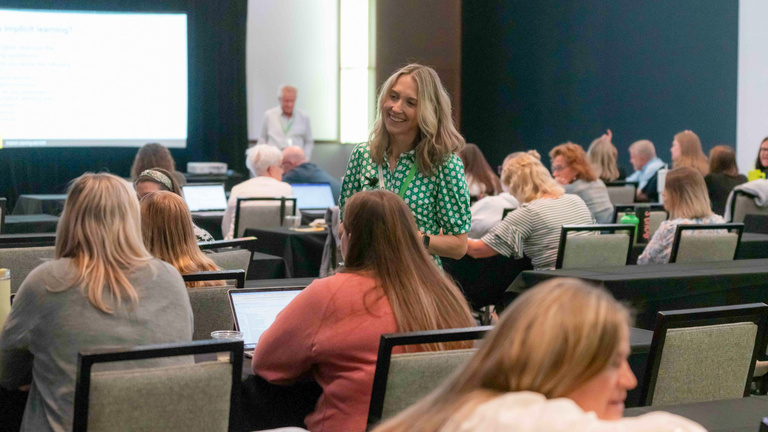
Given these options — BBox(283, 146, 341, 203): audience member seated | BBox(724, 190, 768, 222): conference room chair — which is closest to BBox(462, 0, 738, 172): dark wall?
BBox(724, 190, 768, 222): conference room chair

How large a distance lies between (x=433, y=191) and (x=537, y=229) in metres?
1.99

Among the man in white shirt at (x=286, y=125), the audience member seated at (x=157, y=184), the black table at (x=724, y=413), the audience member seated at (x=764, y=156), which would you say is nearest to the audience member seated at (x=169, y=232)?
the audience member seated at (x=157, y=184)

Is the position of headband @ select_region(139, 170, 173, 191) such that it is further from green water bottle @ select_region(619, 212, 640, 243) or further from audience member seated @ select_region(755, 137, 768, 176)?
audience member seated @ select_region(755, 137, 768, 176)

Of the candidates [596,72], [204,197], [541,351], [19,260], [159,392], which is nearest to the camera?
[541,351]

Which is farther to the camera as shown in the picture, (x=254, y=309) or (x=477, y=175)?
(x=477, y=175)

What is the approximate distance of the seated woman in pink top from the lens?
198 cm

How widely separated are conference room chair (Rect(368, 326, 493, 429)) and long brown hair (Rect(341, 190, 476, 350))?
128mm

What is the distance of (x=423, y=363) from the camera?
188 centimetres

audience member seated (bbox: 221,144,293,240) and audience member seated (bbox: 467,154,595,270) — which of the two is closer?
audience member seated (bbox: 467,154,595,270)

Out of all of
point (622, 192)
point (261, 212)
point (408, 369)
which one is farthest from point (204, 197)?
point (408, 369)

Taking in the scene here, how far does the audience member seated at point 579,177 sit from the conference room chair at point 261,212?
80.9 inches

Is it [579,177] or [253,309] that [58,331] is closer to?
[253,309]

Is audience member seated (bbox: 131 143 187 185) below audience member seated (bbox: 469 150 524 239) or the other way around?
the other way around

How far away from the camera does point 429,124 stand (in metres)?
2.85
